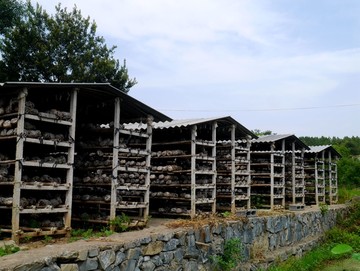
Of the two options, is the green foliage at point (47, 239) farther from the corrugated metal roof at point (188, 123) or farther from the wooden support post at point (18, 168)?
the corrugated metal roof at point (188, 123)

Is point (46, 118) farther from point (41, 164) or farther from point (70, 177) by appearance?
point (70, 177)

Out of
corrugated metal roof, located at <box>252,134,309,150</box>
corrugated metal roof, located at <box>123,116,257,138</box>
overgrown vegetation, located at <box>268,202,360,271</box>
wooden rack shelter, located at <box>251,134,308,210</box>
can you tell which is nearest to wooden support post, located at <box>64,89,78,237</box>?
corrugated metal roof, located at <box>123,116,257,138</box>

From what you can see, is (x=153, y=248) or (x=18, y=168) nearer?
(x=18, y=168)

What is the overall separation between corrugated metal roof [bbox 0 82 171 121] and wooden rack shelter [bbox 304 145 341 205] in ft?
39.8

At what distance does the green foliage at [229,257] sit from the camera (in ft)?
33.7

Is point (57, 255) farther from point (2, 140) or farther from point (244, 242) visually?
point (244, 242)

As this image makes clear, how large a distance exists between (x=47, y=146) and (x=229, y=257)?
5.51 metres

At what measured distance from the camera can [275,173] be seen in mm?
17656

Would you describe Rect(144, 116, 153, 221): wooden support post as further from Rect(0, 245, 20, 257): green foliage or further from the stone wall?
Rect(0, 245, 20, 257): green foliage

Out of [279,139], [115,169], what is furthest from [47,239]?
[279,139]

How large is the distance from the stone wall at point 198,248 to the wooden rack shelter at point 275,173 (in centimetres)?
171

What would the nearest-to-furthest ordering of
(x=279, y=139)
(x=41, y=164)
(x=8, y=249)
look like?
(x=8, y=249) < (x=41, y=164) < (x=279, y=139)

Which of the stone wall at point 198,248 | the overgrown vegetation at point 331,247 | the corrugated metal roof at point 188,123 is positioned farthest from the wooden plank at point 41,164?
the overgrown vegetation at point 331,247

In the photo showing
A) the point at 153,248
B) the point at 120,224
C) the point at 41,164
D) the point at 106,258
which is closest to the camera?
the point at 106,258
